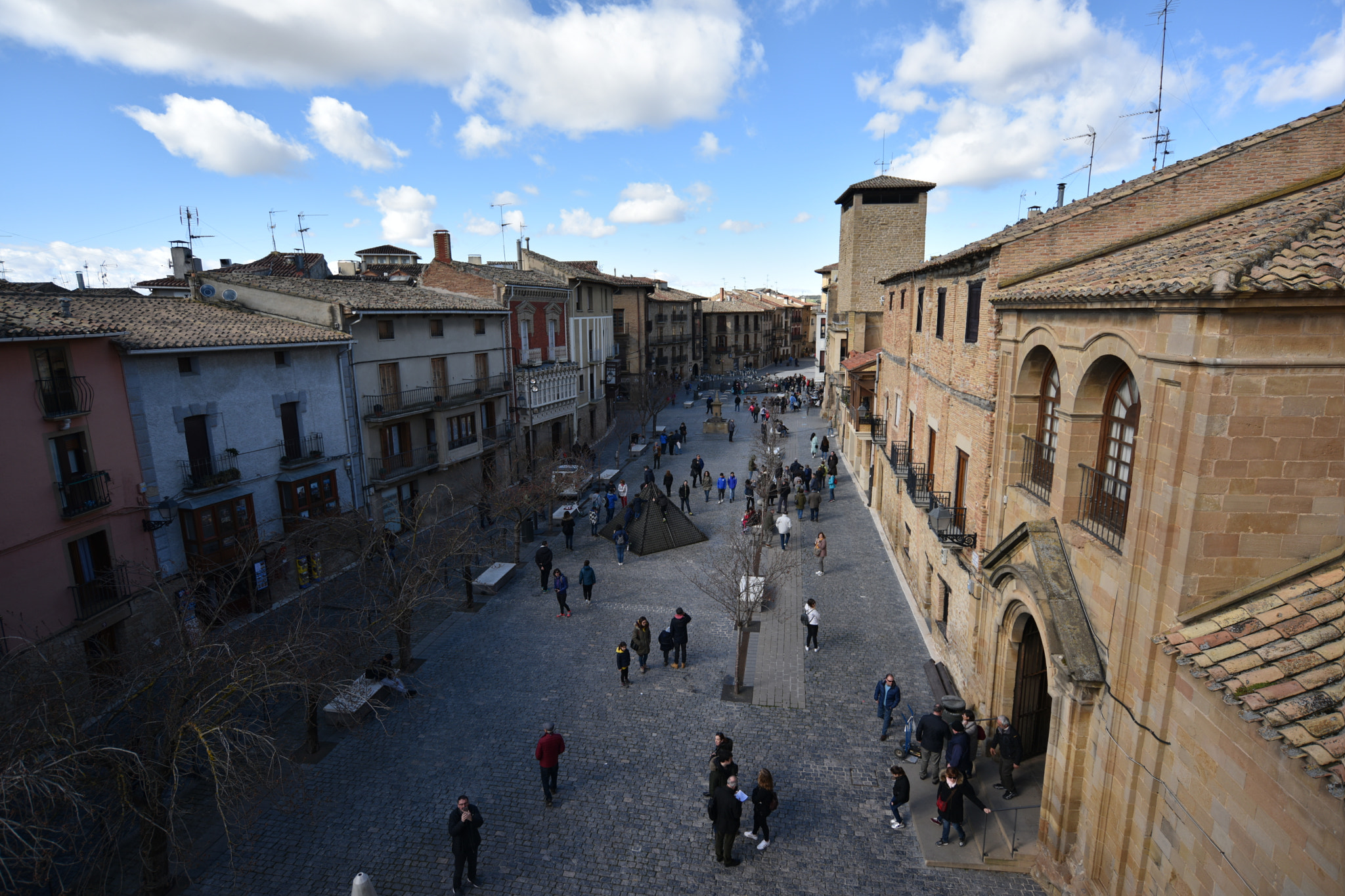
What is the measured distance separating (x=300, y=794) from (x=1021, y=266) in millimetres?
14555

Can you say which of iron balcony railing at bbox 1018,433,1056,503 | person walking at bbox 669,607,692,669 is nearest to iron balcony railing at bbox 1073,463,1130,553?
iron balcony railing at bbox 1018,433,1056,503

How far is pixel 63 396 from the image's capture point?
13.7 m

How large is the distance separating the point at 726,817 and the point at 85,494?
48.7 feet

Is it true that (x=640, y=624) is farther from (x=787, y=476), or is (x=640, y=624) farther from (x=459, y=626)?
(x=787, y=476)

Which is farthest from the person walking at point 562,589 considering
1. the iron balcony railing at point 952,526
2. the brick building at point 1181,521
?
the brick building at point 1181,521

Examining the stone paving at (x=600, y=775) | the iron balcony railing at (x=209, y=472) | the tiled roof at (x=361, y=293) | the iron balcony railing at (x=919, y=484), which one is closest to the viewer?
the stone paving at (x=600, y=775)

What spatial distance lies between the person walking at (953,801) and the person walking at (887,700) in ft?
7.99

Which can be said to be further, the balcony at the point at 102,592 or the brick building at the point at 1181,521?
the balcony at the point at 102,592

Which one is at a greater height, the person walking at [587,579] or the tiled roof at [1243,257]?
the tiled roof at [1243,257]

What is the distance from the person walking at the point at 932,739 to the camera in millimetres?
10211

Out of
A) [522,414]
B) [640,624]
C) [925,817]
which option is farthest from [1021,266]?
[522,414]

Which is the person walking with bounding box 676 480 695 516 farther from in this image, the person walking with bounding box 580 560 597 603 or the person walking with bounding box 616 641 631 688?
the person walking with bounding box 616 641 631 688

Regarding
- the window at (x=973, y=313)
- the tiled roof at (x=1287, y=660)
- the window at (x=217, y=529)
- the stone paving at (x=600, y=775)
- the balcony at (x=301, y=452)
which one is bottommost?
the stone paving at (x=600, y=775)

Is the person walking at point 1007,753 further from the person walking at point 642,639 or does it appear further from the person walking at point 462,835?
the person walking at point 462,835
